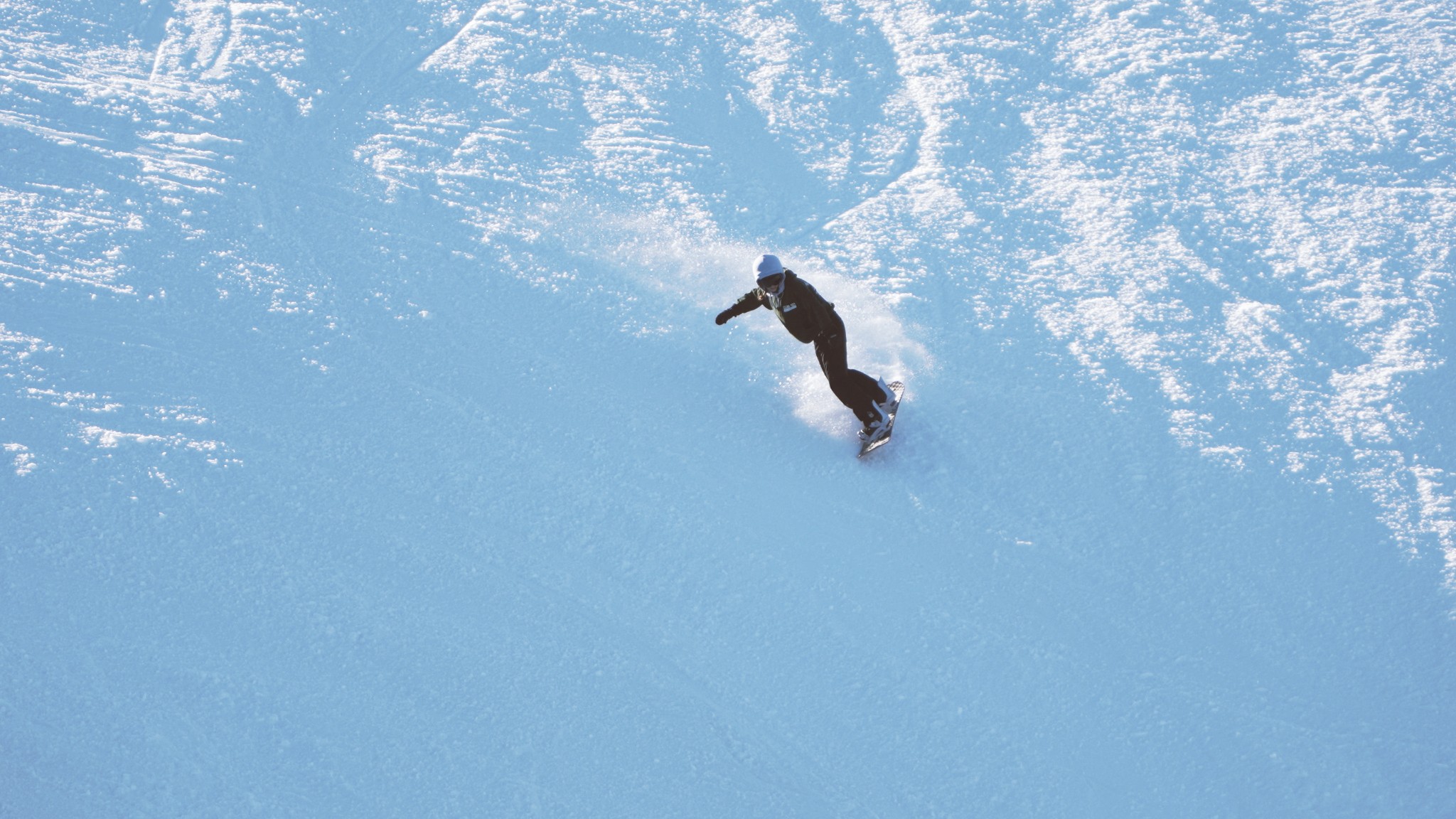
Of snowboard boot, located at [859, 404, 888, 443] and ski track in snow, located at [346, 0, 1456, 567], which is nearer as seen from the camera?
snowboard boot, located at [859, 404, 888, 443]

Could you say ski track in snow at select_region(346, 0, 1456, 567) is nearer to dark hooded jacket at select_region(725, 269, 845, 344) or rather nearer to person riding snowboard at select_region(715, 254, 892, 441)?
person riding snowboard at select_region(715, 254, 892, 441)

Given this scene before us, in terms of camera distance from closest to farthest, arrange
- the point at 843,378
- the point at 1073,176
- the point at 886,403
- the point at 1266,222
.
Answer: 1. the point at 843,378
2. the point at 886,403
3. the point at 1266,222
4. the point at 1073,176

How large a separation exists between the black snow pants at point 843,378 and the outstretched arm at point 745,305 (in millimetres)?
410

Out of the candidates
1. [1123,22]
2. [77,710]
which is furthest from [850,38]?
[77,710]

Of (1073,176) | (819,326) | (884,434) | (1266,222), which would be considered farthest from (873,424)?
(1266,222)

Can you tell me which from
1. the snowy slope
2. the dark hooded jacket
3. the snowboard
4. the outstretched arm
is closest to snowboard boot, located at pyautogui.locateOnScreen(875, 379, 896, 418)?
the snowboard

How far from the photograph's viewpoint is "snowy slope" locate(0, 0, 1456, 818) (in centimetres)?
522

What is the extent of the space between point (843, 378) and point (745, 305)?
2.38 ft

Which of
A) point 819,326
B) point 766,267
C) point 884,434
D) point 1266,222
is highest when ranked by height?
point 1266,222

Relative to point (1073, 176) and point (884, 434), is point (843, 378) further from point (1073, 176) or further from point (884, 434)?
point (1073, 176)

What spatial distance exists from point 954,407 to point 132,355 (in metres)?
5.45

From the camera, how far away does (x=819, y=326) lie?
5852 mm

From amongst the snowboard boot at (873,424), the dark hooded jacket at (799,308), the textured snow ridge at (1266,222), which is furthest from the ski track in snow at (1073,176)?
the dark hooded jacket at (799,308)

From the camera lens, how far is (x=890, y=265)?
7621mm
